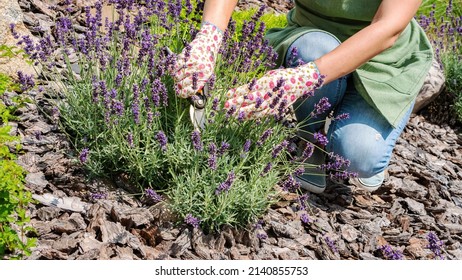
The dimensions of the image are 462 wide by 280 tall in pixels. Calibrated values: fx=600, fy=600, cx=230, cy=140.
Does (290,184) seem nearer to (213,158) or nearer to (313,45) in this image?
(213,158)

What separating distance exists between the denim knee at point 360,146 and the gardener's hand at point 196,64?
0.83 meters

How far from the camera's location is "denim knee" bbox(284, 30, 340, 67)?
2.92 m

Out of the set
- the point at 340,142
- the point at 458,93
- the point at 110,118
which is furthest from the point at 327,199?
the point at 458,93

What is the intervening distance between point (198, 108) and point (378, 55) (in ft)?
3.68

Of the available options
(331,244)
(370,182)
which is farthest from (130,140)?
(370,182)

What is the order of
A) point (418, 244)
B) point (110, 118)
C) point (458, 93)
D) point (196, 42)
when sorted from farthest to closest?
point (458, 93) → point (418, 244) → point (196, 42) → point (110, 118)

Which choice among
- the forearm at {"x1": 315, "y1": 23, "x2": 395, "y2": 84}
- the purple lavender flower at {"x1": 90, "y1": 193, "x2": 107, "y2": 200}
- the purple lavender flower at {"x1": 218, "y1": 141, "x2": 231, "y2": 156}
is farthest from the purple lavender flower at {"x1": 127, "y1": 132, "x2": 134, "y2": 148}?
the forearm at {"x1": 315, "y1": 23, "x2": 395, "y2": 84}

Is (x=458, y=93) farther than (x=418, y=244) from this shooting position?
Yes

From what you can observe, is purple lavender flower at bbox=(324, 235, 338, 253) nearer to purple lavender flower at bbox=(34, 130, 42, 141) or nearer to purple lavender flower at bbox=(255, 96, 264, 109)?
A: purple lavender flower at bbox=(255, 96, 264, 109)

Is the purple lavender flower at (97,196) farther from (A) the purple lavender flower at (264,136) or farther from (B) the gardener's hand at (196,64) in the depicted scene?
(A) the purple lavender flower at (264,136)

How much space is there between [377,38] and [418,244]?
3.29 ft

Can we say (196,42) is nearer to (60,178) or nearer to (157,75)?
(157,75)

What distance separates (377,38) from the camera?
8.61ft

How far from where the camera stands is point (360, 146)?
2.97m
